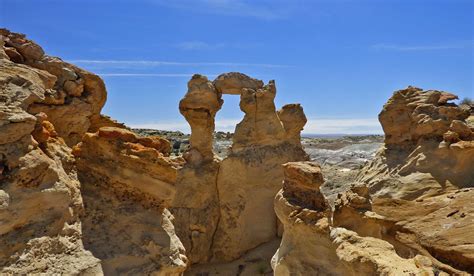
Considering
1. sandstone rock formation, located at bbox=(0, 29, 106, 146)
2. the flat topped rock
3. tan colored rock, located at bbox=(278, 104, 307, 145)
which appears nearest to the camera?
sandstone rock formation, located at bbox=(0, 29, 106, 146)

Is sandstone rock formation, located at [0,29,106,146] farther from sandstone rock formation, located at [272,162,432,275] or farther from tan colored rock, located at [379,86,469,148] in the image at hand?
tan colored rock, located at [379,86,469,148]

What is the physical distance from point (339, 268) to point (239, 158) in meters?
7.35

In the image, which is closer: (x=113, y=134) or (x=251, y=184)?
(x=113, y=134)

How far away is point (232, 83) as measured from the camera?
14.8 m

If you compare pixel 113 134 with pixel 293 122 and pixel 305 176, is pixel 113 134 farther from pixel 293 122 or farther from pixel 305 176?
pixel 293 122

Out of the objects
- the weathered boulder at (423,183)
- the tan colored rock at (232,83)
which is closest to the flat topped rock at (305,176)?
the weathered boulder at (423,183)

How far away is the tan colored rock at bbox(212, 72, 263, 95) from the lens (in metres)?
14.8

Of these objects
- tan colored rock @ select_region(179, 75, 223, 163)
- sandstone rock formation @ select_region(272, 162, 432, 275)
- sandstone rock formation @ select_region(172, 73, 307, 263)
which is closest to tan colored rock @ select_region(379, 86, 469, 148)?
sandstone rock formation @ select_region(172, 73, 307, 263)

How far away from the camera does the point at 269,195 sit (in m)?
13.1

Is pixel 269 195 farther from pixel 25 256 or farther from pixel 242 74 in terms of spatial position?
pixel 25 256

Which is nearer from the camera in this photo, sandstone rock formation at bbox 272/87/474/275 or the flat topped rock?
sandstone rock formation at bbox 272/87/474/275

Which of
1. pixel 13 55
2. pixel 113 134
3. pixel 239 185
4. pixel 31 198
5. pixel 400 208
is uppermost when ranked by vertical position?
pixel 13 55

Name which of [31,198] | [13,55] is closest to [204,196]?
[13,55]

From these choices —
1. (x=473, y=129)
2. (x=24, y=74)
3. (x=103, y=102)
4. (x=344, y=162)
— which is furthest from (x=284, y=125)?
(x=344, y=162)
